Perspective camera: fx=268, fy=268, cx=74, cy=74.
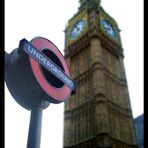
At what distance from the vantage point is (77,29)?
40031mm

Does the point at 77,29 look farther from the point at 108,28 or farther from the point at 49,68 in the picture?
the point at 49,68

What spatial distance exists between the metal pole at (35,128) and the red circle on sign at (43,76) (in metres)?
0.32

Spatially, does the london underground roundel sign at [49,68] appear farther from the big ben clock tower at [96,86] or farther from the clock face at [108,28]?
the clock face at [108,28]

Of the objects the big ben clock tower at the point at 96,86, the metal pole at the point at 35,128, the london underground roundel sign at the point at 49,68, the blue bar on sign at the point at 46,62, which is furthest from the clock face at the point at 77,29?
the metal pole at the point at 35,128

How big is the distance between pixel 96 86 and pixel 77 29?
39.1 feet

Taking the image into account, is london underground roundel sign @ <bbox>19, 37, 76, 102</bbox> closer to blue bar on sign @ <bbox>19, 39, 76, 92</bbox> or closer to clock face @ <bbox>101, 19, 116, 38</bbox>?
blue bar on sign @ <bbox>19, 39, 76, 92</bbox>

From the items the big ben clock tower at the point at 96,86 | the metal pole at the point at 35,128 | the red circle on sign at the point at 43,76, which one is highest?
the big ben clock tower at the point at 96,86

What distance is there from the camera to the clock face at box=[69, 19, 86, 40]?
39.2 m

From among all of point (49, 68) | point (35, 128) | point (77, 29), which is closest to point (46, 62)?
point (49, 68)

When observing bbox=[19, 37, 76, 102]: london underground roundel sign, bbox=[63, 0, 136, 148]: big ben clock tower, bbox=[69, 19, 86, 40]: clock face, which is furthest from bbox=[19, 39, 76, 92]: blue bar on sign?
bbox=[69, 19, 86, 40]: clock face

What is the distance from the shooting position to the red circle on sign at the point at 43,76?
386cm
